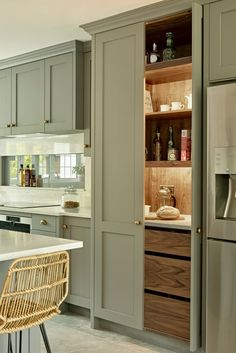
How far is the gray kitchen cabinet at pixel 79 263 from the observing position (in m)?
3.81

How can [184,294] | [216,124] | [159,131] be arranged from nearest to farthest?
[216,124] < [184,294] < [159,131]

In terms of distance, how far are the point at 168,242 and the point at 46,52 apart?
2.32 metres

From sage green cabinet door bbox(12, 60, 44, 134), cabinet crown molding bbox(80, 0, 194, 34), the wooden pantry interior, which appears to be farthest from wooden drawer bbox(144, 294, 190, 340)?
sage green cabinet door bbox(12, 60, 44, 134)

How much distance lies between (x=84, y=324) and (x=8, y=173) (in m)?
2.38

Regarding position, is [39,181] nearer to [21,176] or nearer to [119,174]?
[21,176]

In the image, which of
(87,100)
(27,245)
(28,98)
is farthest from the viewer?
(28,98)

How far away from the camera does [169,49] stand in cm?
331

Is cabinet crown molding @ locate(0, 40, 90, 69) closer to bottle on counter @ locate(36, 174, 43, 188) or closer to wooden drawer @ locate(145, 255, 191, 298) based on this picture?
bottle on counter @ locate(36, 174, 43, 188)

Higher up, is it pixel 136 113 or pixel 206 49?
pixel 206 49

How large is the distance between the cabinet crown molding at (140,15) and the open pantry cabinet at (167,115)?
11 cm

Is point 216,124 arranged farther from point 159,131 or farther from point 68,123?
point 68,123

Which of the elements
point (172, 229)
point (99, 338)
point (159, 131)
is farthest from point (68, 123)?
point (99, 338)

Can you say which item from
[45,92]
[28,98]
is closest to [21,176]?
[28,98]

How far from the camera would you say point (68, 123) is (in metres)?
4.19
